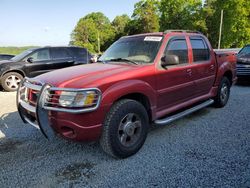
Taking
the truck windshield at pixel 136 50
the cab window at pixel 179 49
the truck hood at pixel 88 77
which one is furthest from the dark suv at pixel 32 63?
the cab window at pixel 179 49

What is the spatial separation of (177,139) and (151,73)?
1.25m

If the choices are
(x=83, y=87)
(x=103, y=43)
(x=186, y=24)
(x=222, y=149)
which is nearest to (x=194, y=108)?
(x=222, y=149)

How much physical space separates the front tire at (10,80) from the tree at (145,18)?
142 ft

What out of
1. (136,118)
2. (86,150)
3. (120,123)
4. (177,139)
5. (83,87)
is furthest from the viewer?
(177,139)

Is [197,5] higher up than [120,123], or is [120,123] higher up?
[197,5]

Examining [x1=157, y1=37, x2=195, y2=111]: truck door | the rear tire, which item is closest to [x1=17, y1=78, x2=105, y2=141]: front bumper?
[x1=157, y1=37, x2=195, y2=111]: truck door

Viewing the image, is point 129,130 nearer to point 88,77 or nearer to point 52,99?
point 88,77

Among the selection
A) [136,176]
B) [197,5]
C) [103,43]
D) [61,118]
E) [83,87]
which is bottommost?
[136,176]

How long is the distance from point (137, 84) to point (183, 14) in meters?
46.4

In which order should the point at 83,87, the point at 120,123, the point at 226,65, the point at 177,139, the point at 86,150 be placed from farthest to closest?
the point at 226,65 → the point at 177,139 → the point at 86,150 → the point at 120,123 → the point at 83,87

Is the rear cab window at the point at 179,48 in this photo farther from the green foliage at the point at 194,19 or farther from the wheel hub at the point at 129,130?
the green foliage at the point at 194,19

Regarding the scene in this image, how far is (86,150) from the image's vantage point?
A: 3.84 meters

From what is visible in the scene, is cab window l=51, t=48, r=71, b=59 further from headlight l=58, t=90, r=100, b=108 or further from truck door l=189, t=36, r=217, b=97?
headlight l=58, t=90, r=100, b=108

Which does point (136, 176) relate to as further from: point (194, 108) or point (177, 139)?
point (194, 108)
